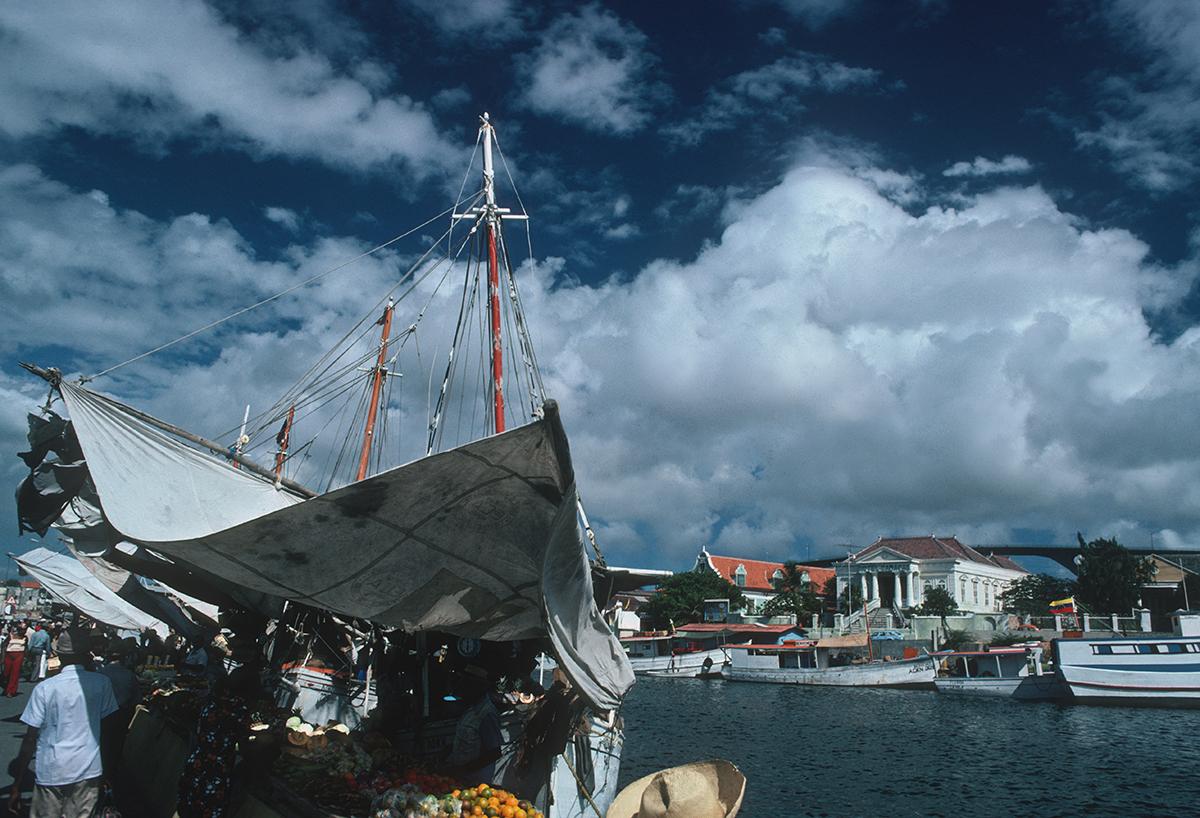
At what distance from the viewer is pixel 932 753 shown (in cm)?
3195

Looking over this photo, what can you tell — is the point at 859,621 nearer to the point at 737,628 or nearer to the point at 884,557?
the point at 737,628

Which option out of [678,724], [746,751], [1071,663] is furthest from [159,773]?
[1071,663]

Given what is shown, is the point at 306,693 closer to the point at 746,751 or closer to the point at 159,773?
the point at 159,773

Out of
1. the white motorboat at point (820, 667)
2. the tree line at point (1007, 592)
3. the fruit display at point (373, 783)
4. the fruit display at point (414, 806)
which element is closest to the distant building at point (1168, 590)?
the tree line at point (1007, 592)

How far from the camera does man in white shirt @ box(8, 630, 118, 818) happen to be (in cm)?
685

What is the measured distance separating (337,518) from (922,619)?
262ft

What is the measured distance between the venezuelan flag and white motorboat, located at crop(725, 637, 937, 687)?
64.5ft

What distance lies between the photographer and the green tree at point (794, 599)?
87375mm

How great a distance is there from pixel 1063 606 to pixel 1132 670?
29.1 metres

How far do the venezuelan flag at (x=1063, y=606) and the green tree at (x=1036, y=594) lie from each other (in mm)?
5265

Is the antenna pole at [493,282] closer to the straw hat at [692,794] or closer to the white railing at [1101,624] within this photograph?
the straw hat at [692,794]

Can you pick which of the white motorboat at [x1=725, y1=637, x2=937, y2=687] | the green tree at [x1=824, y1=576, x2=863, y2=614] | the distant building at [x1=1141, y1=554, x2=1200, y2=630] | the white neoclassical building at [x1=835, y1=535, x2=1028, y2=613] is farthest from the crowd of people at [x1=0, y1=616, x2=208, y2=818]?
the distant building at [x1=1141, y1=554, x2=1200, y2=630]

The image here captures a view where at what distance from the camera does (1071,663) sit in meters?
48.2

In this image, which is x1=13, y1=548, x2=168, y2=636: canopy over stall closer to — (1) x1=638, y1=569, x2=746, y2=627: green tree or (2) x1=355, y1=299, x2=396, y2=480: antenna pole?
(2) x1=355, y1=299, x2=396, y2=480: antenna pole
